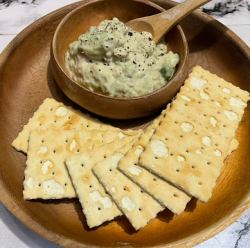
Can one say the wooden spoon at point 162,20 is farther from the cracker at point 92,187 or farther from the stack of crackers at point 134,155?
the cracker at point 92,187

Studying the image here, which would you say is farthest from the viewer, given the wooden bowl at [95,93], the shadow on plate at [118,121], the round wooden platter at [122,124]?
the shadow on plate at [118,121]

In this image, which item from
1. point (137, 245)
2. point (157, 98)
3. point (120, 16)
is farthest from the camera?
point (120, 16)

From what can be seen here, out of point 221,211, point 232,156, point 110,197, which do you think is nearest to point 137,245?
point 110,197

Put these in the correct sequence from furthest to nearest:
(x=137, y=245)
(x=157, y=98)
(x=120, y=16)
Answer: (x=120, y=16) → (x=157, y=98) → (x=137, y=245)

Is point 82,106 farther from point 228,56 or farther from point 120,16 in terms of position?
point 228,56

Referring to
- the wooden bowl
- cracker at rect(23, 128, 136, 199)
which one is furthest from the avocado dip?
cracker at rect(23, 128, 136, 199)

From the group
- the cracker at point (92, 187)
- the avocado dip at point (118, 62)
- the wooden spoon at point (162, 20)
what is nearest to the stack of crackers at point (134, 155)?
the cracker at point (92, 187)
